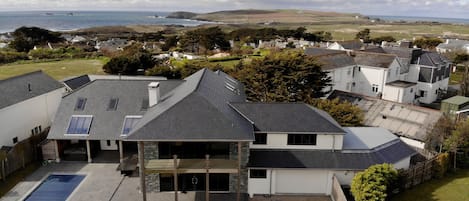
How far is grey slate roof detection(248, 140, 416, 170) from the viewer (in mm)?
19375

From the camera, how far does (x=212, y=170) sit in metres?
18.2

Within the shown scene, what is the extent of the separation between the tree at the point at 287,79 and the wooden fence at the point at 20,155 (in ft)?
61.4

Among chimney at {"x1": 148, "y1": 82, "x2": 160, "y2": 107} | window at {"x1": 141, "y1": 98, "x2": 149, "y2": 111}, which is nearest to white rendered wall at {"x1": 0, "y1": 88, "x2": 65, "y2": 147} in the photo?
window at {"x1": 141, "y1": 98, "x2": 149, "y2": 111}

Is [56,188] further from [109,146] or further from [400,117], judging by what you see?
[400,117]

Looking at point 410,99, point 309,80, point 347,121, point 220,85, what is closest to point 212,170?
point 220,85

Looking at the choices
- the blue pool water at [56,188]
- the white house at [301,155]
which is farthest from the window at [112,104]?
the white house at [301,155]

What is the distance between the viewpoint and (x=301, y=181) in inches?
792

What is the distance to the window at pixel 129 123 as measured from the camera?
77.8ft

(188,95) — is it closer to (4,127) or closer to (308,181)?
(308,181)

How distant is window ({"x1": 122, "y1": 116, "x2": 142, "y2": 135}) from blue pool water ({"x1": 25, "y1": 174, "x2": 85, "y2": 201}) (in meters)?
3.92

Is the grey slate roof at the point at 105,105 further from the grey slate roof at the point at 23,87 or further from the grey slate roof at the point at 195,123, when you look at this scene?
the grey slate roof at the point at 195,123

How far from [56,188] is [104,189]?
9.76 ft

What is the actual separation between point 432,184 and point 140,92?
20916 millimetres

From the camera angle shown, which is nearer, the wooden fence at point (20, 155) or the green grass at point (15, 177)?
the green grass at point (15, 177)
